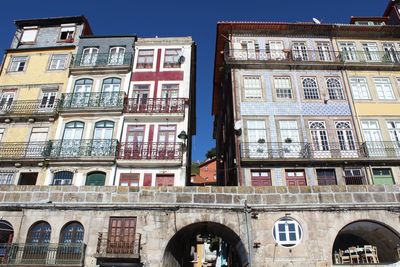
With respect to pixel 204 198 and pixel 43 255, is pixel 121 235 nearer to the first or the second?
pixel 43 255

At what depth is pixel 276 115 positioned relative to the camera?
23250 mm

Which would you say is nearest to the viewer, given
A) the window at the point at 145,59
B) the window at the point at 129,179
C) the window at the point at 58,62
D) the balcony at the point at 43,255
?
the balcony at the point at 43,255

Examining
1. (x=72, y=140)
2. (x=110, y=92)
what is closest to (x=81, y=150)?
A: (x=72, y=140)

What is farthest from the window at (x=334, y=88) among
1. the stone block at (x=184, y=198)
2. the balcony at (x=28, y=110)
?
the balcony at (x=28, y=110)

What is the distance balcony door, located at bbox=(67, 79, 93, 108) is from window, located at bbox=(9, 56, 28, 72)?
5.07 m

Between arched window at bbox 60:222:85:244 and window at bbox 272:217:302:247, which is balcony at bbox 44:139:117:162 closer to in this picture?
arched window at bbox 60:222:85:244

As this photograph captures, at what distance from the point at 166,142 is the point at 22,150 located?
9.76m

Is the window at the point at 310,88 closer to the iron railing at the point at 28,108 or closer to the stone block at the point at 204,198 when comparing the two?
the stone block at the point at 204,198

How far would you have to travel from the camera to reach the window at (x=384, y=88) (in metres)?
24.2

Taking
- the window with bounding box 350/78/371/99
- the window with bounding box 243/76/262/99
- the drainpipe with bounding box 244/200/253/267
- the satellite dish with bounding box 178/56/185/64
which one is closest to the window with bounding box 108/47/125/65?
the satellite dish with bounding box 178/56/185/64

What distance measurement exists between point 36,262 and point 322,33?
24.1 metres

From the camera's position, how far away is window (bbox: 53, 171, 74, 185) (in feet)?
71.6

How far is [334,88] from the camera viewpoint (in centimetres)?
2433

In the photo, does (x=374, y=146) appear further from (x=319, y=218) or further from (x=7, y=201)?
(x=7, y=201)
